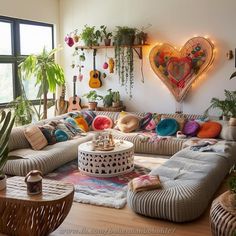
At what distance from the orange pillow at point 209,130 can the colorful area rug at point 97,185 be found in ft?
3.81

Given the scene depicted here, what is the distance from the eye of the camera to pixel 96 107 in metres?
6.60

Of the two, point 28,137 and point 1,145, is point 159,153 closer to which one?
point 28,137

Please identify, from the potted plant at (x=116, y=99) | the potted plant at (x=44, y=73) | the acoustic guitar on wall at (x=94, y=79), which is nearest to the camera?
the potted plant at (x=44, y=73)

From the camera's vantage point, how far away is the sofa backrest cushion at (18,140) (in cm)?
458

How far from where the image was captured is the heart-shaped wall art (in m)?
5.78

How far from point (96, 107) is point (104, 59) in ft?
3.03

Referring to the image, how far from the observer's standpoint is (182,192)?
3.20 meters

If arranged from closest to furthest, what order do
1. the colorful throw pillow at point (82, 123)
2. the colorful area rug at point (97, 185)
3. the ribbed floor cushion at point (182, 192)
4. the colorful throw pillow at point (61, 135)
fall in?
1. the ribbed floor cushion at point (182, 192)
2. the colorful area rug at point (97, 185)
3. the colorful throw pillow at point (61, 135)
4. the colorful throw pillow at point (82, 123)

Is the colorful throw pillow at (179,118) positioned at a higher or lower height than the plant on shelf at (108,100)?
lower

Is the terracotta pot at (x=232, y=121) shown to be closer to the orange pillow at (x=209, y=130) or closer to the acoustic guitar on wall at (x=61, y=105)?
the orange pillow at (x=209, y=130)

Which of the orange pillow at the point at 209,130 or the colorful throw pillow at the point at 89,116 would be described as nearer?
the orange pillow at the point at 209,130

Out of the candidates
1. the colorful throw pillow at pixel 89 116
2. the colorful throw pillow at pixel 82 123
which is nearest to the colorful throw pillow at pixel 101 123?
the colorful throw pillow at pixel 89 116

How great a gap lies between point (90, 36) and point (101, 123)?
5.51 feet

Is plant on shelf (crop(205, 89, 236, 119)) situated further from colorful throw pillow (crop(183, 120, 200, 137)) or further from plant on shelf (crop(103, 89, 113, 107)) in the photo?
plant on shelf (crop(103, 89, 113, 107))
